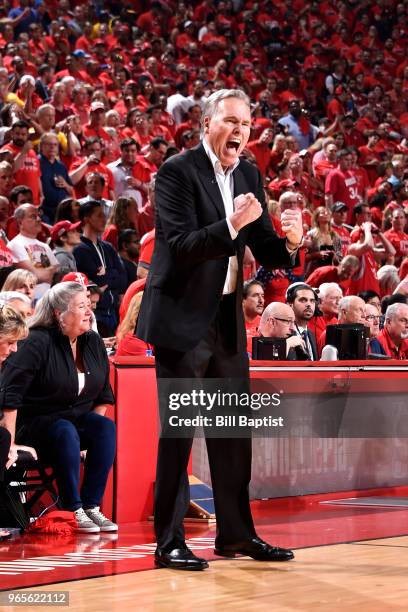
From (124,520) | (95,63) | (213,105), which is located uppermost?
(95,63)

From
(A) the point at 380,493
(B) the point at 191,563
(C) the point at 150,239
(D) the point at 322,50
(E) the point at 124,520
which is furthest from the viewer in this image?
(D) the point at 322,50

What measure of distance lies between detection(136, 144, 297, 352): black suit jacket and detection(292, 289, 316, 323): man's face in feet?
11.5

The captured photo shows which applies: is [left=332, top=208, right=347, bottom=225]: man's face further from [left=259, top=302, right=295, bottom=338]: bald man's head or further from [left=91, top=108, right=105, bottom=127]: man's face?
[left=259, top=302, right=295, bottom=338]: bald man's head

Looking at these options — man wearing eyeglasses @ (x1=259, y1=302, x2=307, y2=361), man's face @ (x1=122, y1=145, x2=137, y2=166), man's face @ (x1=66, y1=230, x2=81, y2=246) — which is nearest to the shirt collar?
man wearing eyeglasses @ (x1=259, y1=302, x2=307, y2=361)

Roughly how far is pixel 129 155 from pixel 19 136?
1.40m

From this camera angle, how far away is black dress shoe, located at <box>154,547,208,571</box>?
382cm

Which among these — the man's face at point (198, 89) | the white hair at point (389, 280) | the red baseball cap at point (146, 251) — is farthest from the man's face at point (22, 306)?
the man's face at point (198, 89)

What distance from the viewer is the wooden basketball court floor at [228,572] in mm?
3309

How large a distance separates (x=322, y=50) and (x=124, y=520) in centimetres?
1538

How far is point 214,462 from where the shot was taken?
4.01 meters

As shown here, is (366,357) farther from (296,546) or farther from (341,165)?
(341,165)

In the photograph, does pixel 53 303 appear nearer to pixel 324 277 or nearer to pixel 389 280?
pixel 324 277

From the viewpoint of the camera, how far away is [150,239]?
808cm

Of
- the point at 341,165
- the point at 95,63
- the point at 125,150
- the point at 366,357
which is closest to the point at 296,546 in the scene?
the point at 366,357
